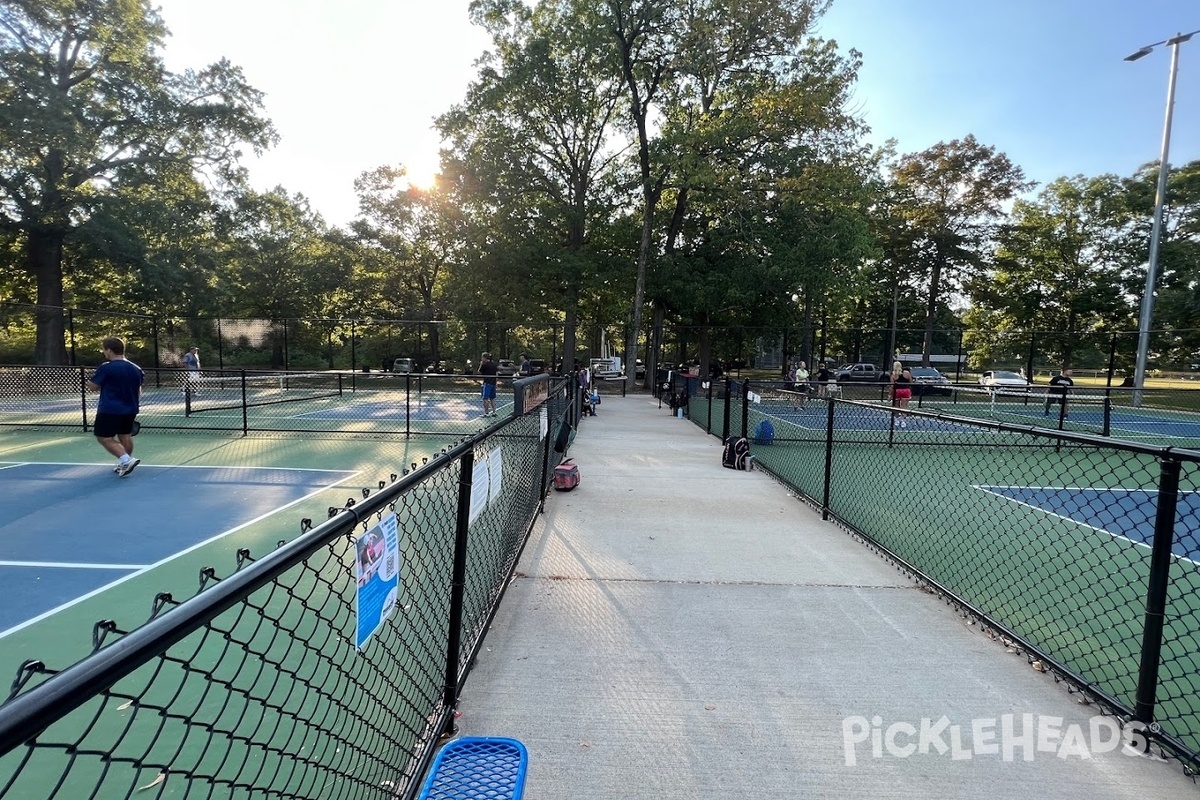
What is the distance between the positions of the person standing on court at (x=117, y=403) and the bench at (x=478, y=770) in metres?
8.60

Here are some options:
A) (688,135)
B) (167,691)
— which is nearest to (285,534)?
(167,691)

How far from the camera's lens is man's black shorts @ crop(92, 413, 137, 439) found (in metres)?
8.38

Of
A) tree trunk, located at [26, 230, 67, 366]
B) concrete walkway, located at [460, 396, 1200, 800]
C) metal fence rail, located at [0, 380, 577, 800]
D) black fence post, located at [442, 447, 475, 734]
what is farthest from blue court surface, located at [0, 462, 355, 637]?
tree trunk, located at [26, 230, 67, 366]

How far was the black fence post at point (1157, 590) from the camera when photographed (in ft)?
8.91

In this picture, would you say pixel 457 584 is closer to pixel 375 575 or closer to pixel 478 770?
pixel 478 770

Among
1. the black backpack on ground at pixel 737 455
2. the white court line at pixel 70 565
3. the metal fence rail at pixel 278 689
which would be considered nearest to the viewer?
the metal fence rail at pixel 278 689

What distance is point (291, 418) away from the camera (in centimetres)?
1573

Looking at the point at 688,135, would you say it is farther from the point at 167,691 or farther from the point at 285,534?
the point at 167,691

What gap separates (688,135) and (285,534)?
859 inches

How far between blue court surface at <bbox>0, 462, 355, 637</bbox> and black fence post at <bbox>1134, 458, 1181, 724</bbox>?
255 inches

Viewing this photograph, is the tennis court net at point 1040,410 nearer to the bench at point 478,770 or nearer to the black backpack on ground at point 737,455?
the black backpack on ground at point 737,455

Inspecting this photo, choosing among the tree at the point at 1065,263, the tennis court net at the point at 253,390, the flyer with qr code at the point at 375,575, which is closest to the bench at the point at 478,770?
the flyer with qr code at the point at 375,575

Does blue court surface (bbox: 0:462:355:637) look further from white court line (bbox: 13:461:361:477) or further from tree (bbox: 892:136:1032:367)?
tree (bbox: 892:136:1032:367)

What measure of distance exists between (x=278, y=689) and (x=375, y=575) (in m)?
1.95
